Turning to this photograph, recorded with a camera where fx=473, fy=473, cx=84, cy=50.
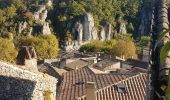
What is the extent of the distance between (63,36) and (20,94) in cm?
11729

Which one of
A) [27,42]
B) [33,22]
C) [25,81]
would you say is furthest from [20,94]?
[33,22]

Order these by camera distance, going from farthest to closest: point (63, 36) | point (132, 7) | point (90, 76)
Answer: point (132, 7) < point (63, 36) < point (90, 76)

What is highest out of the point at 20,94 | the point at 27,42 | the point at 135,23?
the point at 135,23

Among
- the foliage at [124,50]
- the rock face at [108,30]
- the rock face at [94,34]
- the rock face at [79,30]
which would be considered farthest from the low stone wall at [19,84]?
the rock face at [108,30]

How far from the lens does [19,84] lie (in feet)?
41.9

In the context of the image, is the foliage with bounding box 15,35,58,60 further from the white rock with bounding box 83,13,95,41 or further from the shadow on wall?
the shadow on wall

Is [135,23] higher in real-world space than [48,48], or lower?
higher

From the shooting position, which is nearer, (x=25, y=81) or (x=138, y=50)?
(x=25, y=81)

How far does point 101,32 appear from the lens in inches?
5472

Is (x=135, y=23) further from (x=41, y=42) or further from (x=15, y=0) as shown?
(x=41, y=42)

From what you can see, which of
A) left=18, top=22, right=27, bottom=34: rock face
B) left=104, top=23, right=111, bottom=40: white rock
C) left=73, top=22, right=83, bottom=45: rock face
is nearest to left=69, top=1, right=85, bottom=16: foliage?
left=73, top=22, right=83, bottom=45: rock face

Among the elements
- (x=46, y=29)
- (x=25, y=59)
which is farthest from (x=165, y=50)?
(x=46, y=29)

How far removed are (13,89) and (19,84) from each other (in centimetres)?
21

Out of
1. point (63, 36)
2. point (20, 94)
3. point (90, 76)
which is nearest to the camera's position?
point (20, 94)
